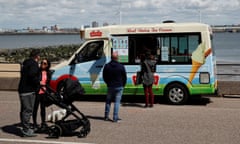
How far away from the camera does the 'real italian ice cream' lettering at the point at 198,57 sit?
12.6 m

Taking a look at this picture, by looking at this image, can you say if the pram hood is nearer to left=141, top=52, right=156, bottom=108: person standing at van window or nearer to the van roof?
left=141, top=52, right=156, bottom=108: person standing at van window

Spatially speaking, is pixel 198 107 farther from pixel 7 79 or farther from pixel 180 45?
pixel 7 79

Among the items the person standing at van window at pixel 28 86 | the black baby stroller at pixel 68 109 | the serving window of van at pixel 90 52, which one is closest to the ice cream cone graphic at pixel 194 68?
the serving window of van at pixel 90 52

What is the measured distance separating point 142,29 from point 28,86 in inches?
217

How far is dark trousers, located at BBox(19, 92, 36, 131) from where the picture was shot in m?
8.35

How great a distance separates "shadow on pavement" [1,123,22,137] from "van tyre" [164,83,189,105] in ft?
16.4

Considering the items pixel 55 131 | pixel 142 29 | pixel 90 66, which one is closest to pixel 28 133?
pixel 55 131

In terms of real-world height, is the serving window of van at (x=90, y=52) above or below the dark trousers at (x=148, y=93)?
above

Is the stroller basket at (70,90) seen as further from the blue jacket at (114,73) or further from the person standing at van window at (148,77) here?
the person standing at van window at (148,77)

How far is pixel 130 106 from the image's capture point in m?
12.8

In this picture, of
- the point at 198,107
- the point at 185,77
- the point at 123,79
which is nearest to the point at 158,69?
the point at 185,77

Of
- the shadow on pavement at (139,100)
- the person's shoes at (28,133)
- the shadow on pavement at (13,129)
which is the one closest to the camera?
the person's shoes at (28,133)

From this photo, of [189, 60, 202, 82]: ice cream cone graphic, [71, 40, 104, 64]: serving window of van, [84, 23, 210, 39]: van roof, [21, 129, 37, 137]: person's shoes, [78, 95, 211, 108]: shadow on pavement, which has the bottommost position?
[78, 95, 211, 108]: shadow on pavement

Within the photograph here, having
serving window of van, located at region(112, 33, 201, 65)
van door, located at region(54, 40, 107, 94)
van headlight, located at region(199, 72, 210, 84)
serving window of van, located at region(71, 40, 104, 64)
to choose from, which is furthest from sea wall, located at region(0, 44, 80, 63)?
van headlight, located at region(199, 72, 210, 84)
